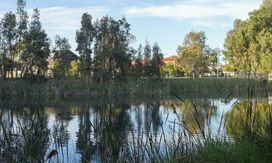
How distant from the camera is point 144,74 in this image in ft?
118

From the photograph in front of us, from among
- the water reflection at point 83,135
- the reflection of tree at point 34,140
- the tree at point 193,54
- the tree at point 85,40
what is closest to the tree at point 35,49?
the tree at point 85,40

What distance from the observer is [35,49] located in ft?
102

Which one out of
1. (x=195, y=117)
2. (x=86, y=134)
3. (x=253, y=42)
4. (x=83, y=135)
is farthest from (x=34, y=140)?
(x=253, y=42)

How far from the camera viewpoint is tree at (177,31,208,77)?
5434 centimetres

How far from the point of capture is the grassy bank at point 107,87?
90.2 ft

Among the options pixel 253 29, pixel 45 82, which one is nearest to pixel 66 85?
pixel 45 82

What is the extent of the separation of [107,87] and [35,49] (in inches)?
290

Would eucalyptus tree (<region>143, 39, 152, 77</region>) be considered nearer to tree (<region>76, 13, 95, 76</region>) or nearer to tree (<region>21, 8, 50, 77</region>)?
tree (<region>76, 13, 95, 76</region>)

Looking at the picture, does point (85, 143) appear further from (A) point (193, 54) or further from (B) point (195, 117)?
(A) point (193, 54)

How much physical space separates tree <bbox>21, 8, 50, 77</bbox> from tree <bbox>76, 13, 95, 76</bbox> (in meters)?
4.54

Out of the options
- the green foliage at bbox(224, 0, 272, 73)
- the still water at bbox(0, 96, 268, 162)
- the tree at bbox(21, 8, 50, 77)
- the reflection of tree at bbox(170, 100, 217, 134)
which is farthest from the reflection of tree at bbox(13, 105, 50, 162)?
the green foliage at bbox(224, 0, 272, 73)

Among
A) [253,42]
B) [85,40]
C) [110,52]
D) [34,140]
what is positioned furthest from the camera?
[253,42]

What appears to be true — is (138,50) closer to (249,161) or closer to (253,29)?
(253,29)

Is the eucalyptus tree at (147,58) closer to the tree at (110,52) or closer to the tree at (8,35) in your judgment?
the tree at (110,52)
